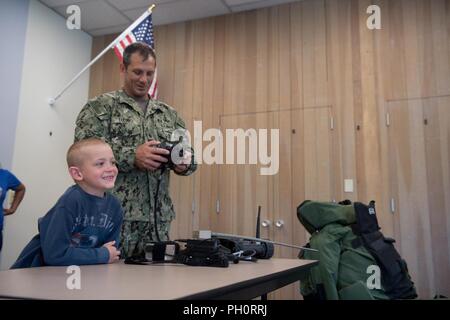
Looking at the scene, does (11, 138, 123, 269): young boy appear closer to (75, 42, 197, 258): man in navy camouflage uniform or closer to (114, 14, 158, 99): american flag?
(75, 42, 197, 258): man in navy camouflage uniform

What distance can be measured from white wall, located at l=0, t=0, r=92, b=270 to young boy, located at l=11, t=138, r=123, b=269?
109 inches

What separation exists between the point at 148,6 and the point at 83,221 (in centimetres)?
326

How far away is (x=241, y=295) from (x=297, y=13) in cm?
342

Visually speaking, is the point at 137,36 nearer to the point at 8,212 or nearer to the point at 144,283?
the point at 8,212

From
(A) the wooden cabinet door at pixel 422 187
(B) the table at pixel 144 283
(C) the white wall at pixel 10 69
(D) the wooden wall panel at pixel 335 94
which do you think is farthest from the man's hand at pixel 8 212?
(A) the wooden cabinet door at pixel 422 187

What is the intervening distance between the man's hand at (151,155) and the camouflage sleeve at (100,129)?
0.06 meters

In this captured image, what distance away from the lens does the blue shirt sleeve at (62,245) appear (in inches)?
40.4

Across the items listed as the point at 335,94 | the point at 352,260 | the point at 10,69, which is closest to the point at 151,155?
the point at 352,260

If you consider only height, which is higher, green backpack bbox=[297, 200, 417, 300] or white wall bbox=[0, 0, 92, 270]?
white wall bbox=[0, 0, 92, 270]

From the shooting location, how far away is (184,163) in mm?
1425

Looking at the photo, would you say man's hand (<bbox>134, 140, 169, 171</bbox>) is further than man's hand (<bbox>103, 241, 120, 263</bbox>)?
Yes

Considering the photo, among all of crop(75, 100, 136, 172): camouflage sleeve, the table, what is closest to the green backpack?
the table

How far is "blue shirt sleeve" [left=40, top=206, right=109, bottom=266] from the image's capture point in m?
1.03
